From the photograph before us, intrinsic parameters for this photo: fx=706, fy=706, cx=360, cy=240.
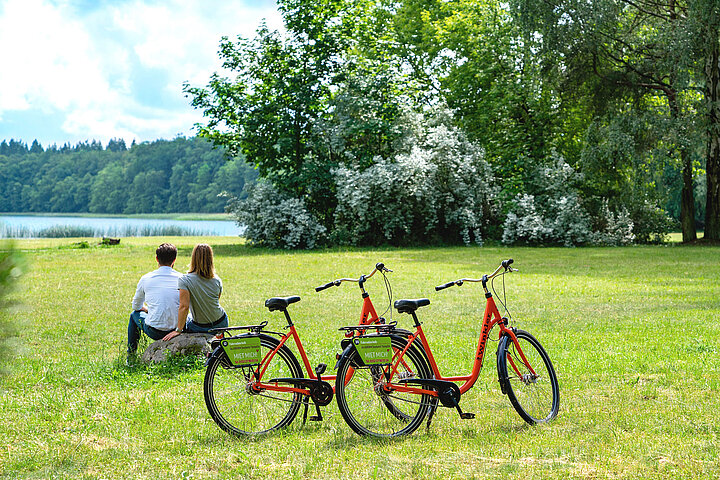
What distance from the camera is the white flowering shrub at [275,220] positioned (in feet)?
103

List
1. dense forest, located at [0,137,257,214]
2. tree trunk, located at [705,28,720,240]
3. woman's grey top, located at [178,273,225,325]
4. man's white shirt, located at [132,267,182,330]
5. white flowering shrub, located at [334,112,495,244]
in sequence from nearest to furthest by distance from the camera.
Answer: woman's grey top, located at [178,273,225,325] → man's white shirt, located at [132,267,182,330] → tree trunk, located at [705,28,720,240] → white flowering shrub, located at [334,112,495,244] → dense forest, located at [0,137,257,214]

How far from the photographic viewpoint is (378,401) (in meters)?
5.57

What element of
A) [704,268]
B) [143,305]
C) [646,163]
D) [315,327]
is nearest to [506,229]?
[646,163]

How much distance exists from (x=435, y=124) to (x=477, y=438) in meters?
29.9

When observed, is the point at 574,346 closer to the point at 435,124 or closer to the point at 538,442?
the point at 538,442

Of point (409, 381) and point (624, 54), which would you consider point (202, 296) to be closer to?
point (409, 381)

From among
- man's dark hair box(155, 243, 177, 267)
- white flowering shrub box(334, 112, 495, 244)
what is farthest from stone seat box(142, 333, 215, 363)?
white flowering shrub box(334, 112, 495, 244)

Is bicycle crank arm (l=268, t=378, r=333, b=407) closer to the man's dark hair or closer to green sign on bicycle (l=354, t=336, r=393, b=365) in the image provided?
green sign on bicycle (l=354, t=336, r=393, b=365)

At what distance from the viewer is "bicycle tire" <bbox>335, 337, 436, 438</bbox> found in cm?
532

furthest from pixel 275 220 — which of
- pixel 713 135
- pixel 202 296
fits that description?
pixel 202 296

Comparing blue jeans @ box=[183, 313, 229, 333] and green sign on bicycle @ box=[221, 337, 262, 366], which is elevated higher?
green sign on bicycle @ box=[221, 337, 262, 366]

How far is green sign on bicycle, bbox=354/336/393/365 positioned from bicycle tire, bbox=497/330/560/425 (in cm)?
99

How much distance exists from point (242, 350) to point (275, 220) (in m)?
26.5

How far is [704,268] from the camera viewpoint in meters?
20.0
